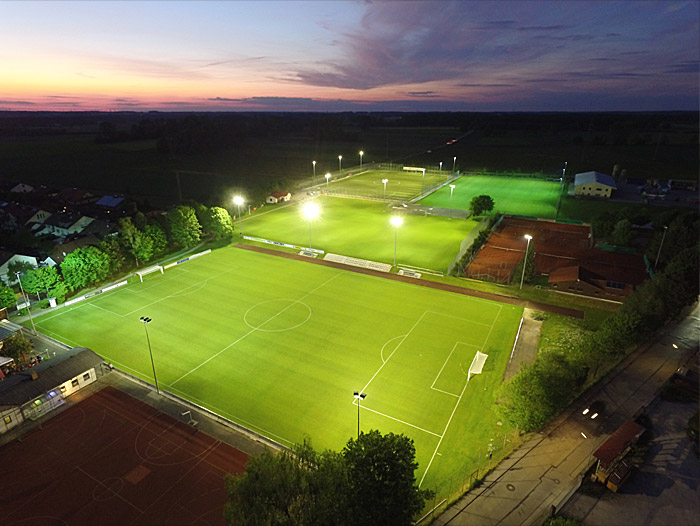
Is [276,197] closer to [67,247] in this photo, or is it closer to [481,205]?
[67,247]

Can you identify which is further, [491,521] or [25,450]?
[25,450]

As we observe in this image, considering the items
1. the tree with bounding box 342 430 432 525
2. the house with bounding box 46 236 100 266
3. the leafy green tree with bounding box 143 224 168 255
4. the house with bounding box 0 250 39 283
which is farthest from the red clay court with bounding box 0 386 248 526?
the house with bounding box 0 250 39 283

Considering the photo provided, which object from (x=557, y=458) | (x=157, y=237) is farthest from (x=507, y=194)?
(x=557, y=458)

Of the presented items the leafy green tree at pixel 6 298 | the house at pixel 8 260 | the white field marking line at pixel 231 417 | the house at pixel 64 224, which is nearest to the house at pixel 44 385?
the white field marking line at pixel 231 417

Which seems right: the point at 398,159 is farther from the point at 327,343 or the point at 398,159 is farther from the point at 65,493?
the point at 65,493

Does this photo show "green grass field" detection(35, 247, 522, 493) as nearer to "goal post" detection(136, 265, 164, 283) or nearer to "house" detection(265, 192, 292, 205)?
"goal post" detection(136, 265, 164, 283)

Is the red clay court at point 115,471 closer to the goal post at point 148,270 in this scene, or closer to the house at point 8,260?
the goal post at point 148,270

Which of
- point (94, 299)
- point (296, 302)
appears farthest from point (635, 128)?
point (94, 299)
